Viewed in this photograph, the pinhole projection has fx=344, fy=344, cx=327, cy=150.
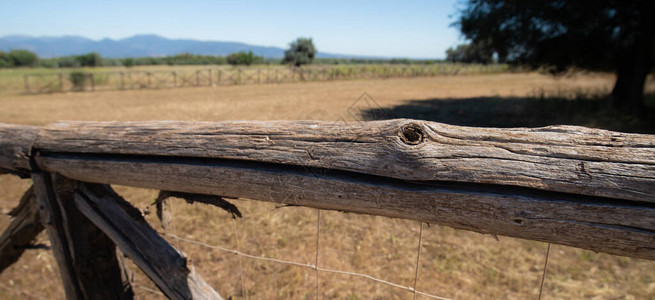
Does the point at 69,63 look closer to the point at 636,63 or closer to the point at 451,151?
the point at 636,63

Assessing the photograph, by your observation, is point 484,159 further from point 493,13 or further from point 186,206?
point 493,13

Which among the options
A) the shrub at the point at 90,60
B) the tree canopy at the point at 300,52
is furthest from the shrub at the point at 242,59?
the shrub at the point at 90,60

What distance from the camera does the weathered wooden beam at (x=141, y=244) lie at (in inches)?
65.2

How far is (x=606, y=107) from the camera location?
761 cm

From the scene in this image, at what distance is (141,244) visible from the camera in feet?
5.73

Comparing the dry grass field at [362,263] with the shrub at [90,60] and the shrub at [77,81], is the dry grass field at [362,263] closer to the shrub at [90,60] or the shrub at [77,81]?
the shrub at [77,81]

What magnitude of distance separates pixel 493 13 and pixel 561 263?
8.16 m

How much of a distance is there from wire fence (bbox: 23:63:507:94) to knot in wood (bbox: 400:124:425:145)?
80.3ft

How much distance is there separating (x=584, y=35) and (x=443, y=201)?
404 inches

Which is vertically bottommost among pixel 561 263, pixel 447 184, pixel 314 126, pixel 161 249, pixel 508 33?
pixel 561 263

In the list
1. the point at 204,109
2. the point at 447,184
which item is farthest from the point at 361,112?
the point at 204,109

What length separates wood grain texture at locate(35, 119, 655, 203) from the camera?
0.85m

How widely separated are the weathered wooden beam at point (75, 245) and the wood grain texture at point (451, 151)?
977 millimetres

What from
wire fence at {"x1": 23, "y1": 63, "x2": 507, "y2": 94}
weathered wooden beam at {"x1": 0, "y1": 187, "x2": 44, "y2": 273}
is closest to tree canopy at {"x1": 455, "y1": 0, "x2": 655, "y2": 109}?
weathered wooden beam at {"x1": 0, "y1": 187, "x2": 44, "y2": 273}
